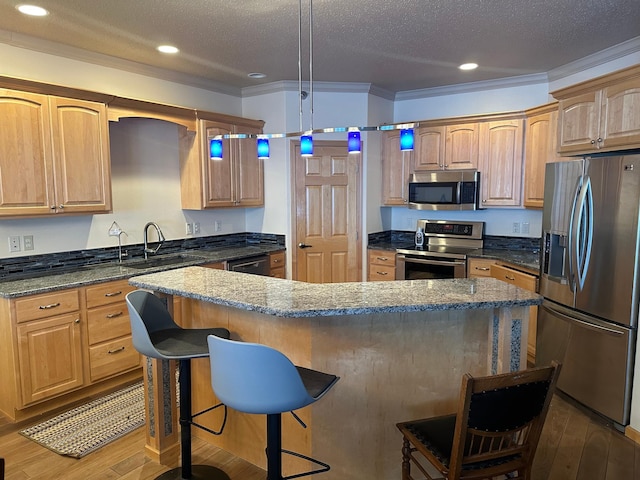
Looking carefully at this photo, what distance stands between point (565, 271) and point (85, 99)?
3.72 meters

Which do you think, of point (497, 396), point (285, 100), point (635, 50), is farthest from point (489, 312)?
point (285, 100)

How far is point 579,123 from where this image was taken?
3301mm

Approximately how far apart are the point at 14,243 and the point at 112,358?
1.11 m

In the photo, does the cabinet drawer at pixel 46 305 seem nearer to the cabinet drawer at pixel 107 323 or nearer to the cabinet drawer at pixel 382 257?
the cabinet drawer at pixel 107 323

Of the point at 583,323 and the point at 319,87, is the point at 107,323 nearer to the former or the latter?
the point at 319,87

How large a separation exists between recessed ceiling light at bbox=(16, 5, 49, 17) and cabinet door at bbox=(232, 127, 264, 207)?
A: 208cm

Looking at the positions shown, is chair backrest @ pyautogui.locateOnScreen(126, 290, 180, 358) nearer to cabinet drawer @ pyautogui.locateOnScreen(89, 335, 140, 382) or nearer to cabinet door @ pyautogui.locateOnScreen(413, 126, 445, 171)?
cabinet drawer @ pyautogui.locateOnScreen(89, 335, 140, 382)

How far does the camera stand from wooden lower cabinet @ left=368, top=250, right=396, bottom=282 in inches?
193

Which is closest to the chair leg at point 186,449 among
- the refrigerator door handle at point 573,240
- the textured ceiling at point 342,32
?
the textured ceiling at point 342,32

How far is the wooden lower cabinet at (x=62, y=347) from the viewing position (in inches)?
117

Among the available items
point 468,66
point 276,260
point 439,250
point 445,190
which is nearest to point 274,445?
point 276,260

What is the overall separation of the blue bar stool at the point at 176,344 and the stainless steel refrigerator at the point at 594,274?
7.94 ft

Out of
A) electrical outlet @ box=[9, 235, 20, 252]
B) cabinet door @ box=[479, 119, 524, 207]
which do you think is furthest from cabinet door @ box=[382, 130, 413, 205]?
electrical outlet @ box=[9, 235, 20, 252]

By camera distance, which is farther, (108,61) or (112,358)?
(108,61)
